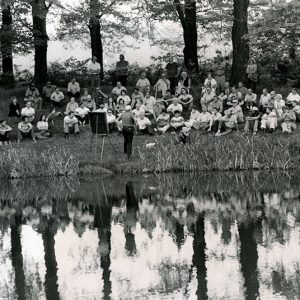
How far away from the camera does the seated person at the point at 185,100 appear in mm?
27016

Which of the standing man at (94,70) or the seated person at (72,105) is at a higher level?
the standing man at (94,70)

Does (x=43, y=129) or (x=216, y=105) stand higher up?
(x=216, y=105)

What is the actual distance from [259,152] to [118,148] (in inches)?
180

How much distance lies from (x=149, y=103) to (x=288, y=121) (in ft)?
16.2

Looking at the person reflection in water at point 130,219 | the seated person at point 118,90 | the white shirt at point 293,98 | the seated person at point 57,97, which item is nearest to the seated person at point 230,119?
the white shirt at point 293,98

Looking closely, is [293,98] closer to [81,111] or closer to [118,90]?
[118,90]

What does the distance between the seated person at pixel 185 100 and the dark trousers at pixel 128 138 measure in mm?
4543

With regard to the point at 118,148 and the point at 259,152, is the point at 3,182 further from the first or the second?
the point at 259,152

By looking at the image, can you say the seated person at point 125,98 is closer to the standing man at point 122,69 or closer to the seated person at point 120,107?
the seated person at point 120,107

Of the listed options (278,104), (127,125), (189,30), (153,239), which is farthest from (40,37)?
(153,239)

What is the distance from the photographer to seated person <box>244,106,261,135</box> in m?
24.6

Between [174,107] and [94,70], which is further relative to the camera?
[94,70]

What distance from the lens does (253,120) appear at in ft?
82.2

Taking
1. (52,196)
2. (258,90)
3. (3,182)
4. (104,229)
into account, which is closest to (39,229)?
(104,229)
